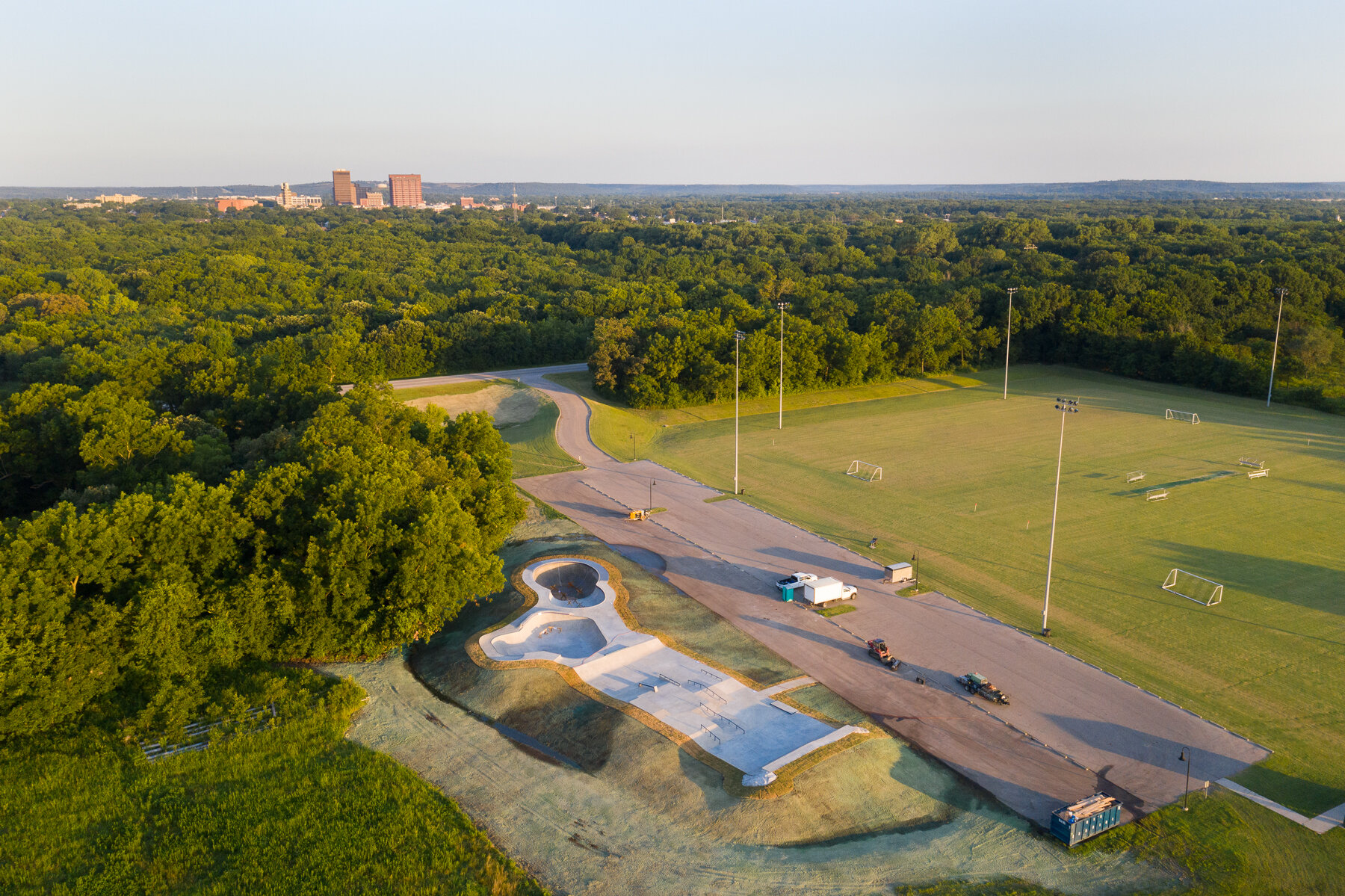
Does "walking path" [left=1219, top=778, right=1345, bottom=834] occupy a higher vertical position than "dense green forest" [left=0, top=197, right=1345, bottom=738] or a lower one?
lower

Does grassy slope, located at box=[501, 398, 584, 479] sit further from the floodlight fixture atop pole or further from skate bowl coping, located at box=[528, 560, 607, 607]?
the floodlight fixture atop pole

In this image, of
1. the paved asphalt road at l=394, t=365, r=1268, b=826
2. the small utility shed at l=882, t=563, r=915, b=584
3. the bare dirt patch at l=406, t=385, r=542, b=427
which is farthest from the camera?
the bare dirt patch at l=406, t=385, r=542, b=427

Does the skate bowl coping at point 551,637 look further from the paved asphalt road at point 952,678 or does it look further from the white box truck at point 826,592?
the white box truck at point 826,592

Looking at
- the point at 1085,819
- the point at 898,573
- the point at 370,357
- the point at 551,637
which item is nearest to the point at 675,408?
the point at 370,357

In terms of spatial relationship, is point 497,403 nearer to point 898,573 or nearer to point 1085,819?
point 898,573

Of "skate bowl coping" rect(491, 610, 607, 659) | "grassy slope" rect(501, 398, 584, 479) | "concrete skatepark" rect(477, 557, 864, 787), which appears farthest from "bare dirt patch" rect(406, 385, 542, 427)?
"skate bowl coping" rect(491, 610, 607, 659)
